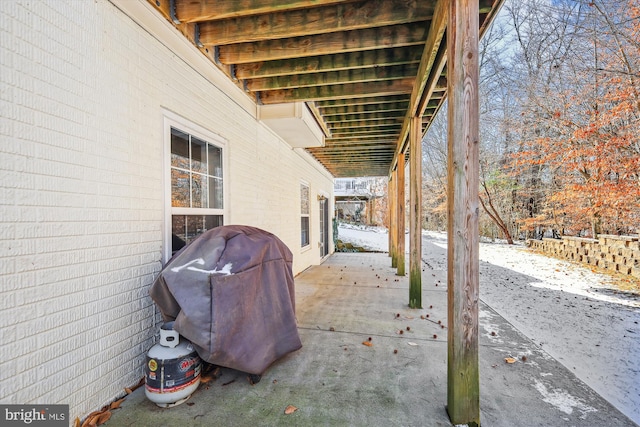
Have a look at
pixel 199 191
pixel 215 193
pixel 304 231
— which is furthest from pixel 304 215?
pixel 199 191

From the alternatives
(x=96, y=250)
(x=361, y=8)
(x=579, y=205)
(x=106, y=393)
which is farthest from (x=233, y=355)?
(x=579, y=205)

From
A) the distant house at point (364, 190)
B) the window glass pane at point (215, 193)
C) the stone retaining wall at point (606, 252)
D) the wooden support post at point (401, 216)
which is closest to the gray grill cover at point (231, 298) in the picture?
the window glass pane at point (215, 193)

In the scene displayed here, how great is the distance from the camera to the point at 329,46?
300cm

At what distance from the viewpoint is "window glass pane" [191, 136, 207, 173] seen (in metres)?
2.98

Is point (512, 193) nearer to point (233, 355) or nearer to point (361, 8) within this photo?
point (361, 8)

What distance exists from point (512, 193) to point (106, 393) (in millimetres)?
15718

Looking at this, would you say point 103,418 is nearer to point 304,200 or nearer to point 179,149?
point 179,149

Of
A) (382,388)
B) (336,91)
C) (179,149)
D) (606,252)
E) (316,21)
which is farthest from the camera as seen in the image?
(606,252)

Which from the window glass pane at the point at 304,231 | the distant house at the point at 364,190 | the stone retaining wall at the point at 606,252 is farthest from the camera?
the distant house at the point at 364,190

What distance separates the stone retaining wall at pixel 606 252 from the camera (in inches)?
231

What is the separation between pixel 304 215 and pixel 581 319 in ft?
18.0

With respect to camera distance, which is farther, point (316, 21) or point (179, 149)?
point (179, 149)

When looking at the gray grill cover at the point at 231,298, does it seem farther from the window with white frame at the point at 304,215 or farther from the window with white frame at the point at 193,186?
the window with white frame at the point at 304,215

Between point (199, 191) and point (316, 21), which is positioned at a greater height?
point (316, 21)
